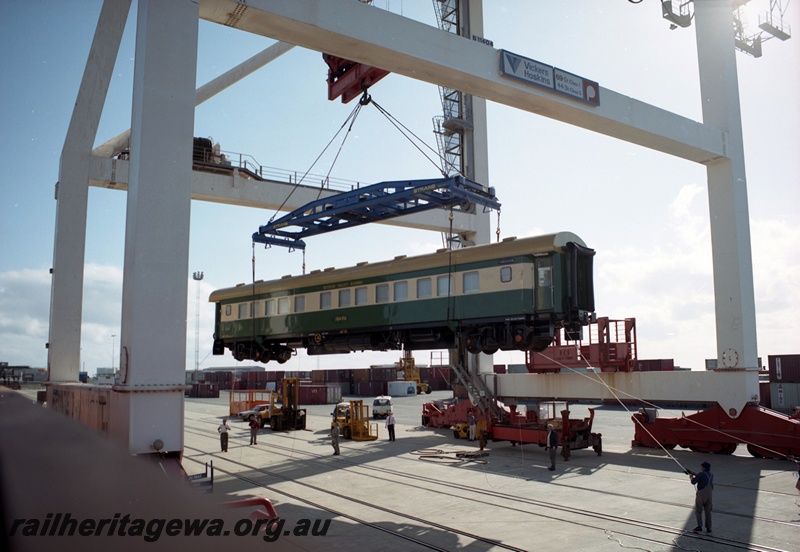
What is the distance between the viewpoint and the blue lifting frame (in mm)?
14633

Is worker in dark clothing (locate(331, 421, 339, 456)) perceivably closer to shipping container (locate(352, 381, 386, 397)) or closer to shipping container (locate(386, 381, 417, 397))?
shipping container (locate(386, 381, 417, 397))

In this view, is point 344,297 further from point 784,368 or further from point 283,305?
point 784,368

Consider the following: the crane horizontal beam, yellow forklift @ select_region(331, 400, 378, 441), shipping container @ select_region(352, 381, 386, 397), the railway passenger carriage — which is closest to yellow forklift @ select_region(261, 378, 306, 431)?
yellow forklift @ select_region(331, 400, 378, 441)

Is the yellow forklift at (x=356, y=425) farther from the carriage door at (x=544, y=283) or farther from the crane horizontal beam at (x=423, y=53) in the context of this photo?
the crane horizontal beam at (x=423, y=53)

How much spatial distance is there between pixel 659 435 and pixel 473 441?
7044 mm

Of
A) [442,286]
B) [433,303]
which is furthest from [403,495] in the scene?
[442,286]

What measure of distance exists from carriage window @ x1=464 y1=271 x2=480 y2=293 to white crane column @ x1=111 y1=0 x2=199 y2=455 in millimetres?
8070

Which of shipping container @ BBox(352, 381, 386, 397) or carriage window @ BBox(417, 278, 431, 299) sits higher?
carriage window @ BBox(417, 278, 431, 299)

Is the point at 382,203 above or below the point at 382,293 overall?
above

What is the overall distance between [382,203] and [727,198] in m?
12.7

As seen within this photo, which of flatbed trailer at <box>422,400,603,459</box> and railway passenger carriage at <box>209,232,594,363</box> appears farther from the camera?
flatbed trailer at <box>422,400,603,459</box>

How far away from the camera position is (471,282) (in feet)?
55.1

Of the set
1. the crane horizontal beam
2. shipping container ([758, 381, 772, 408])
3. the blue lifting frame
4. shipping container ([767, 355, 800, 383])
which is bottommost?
shipping container ([758, 381, 772, 408])

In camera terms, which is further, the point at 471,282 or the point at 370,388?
the point at 370,388
